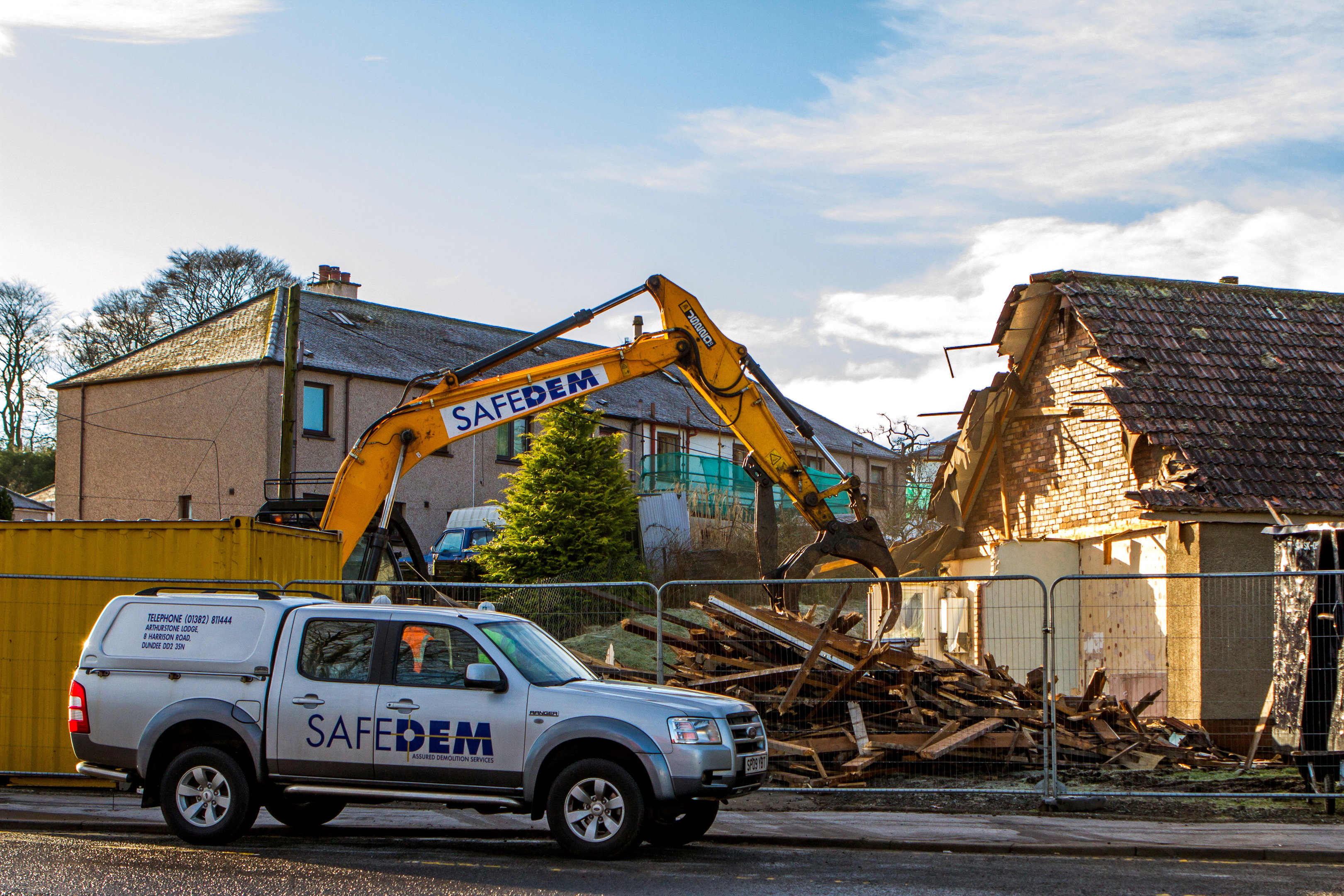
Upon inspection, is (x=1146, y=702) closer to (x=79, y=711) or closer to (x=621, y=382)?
(x=621, y=382)

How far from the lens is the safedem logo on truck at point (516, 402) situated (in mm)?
15648

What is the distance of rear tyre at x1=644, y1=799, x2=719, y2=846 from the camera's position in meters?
9.86

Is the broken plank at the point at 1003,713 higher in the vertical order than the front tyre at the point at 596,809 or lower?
higher

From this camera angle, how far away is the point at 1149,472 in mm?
17719

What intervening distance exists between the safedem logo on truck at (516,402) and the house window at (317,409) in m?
22.4

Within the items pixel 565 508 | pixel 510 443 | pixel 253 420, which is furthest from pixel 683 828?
pixel 510 443

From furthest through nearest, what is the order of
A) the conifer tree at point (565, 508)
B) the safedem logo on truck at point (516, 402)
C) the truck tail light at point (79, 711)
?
the conifer tree at point (565, 508), the safedem logo on truck at point (516, 402), the truck tail light at point (79, 711)

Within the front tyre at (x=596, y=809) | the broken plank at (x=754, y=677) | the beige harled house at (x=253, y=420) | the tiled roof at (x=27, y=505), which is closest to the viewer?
the front tyre at (x=596, y=809)

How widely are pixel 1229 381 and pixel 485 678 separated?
1359 centimetres

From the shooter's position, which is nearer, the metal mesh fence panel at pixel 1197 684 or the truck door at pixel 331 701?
the truck door at pixel 331 701

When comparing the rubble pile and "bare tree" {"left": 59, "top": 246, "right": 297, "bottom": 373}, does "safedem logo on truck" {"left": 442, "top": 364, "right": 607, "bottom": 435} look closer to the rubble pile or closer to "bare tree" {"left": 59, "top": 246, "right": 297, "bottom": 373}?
the rubble pile

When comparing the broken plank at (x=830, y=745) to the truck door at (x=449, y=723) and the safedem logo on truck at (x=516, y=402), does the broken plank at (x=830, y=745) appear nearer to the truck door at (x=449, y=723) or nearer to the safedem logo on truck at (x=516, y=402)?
the truck door at (x=449, y=723)

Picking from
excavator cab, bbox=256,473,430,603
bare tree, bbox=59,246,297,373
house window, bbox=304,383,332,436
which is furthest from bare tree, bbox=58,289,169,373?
excavator cab, bbox=256,473,430,603

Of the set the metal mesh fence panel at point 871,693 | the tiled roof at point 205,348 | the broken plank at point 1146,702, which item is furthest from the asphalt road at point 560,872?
the tiled roof at point 205,348
